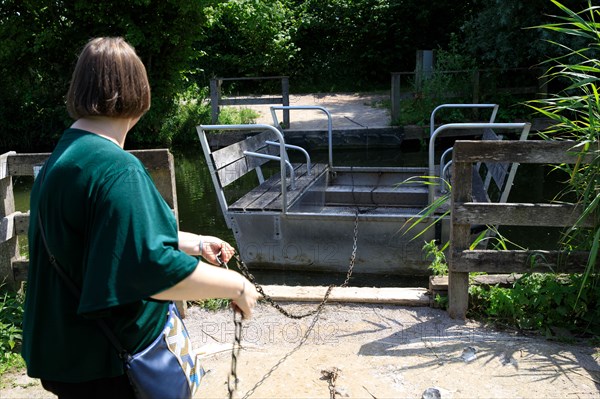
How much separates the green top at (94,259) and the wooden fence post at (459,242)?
2454 mm

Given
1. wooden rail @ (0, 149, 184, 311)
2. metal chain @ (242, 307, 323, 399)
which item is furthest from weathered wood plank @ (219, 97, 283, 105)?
metal chain @ (242, 307, 323, 399)

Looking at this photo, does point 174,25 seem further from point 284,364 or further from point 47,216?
point 47,216

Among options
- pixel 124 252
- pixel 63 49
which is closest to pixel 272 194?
pixel 124 252

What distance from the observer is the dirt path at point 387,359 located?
10.8ft

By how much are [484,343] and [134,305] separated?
2462 millimetres

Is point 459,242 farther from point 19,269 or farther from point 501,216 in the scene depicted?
point 19,269

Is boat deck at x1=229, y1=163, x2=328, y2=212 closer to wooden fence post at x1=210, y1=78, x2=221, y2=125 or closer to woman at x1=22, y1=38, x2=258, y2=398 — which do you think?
woman at x1=22, y1=38, x2=258, y2=398

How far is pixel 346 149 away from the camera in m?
14.5

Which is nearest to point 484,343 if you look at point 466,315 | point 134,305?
point 466,315

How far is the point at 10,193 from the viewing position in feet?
14.2

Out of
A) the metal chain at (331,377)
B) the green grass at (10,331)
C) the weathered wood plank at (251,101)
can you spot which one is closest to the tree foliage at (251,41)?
the weathered wood plank at (251,101)

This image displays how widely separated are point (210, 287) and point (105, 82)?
632 millimetres

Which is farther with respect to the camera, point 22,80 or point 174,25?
point 22,80

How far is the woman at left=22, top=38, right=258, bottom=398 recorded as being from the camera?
1.74m
